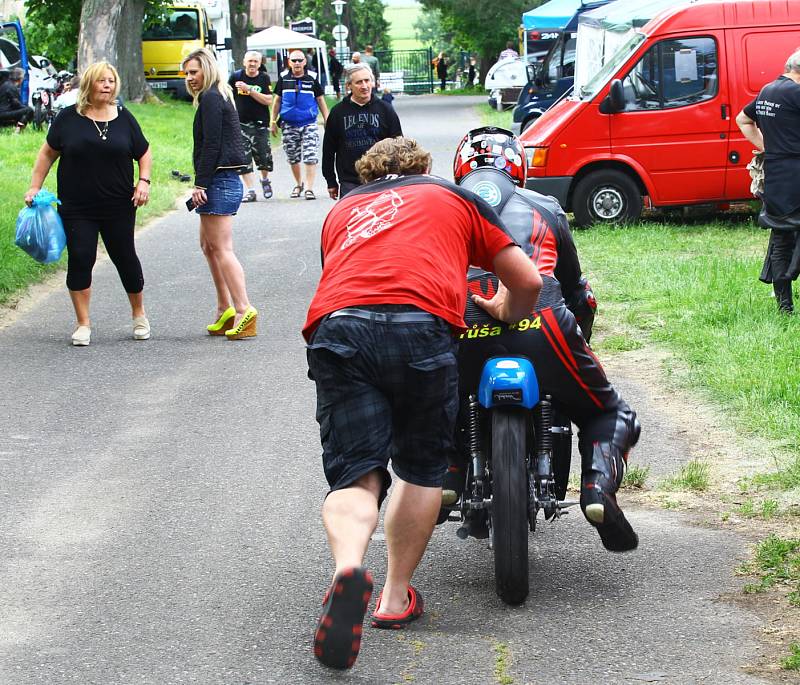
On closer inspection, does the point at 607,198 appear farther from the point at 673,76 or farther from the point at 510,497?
the point at 510,497

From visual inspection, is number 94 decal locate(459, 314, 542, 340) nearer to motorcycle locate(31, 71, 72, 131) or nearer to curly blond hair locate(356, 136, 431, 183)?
curly blond hair locate(356, 136, 431, 183)

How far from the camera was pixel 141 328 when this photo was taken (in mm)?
9828

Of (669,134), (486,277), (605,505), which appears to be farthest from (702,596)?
(669,134)

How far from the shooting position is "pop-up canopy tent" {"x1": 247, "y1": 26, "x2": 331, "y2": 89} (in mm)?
45844

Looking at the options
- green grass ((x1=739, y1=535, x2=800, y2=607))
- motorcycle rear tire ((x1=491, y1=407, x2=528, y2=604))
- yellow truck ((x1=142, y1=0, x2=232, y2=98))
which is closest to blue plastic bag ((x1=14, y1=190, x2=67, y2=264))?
motorcycle rear tire ((x1=491, y1=407, x2=528, y2=604))

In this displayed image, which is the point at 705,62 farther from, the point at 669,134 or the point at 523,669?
the point at 523,669

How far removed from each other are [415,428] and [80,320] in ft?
19.4

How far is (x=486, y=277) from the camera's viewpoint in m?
4.82

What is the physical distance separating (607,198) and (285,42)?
34027 mm

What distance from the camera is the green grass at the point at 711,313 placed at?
7188 millimetres

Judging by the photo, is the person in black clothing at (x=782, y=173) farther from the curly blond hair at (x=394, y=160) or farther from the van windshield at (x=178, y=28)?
the van windshield at (x=178, y=28)

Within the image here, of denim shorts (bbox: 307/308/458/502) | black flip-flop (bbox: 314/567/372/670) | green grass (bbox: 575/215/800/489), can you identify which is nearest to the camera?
black flip-flop (bbox: 314/567/372/670)

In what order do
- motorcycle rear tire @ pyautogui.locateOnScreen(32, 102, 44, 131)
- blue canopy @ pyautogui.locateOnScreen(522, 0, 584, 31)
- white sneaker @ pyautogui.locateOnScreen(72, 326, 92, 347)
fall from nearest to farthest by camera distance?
white sneaker @ pyautogui.locateOnScreen(72, 326, 92, 347) → motorcycle rear tire @ pyautogui.locateOnScreen(32, 102, 44, 131) → blue canopy @ pyautogui.locateOnScreen(522, 0, 584, 31)

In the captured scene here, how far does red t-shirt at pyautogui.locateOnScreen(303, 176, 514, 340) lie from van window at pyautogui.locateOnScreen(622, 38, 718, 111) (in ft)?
34.1
